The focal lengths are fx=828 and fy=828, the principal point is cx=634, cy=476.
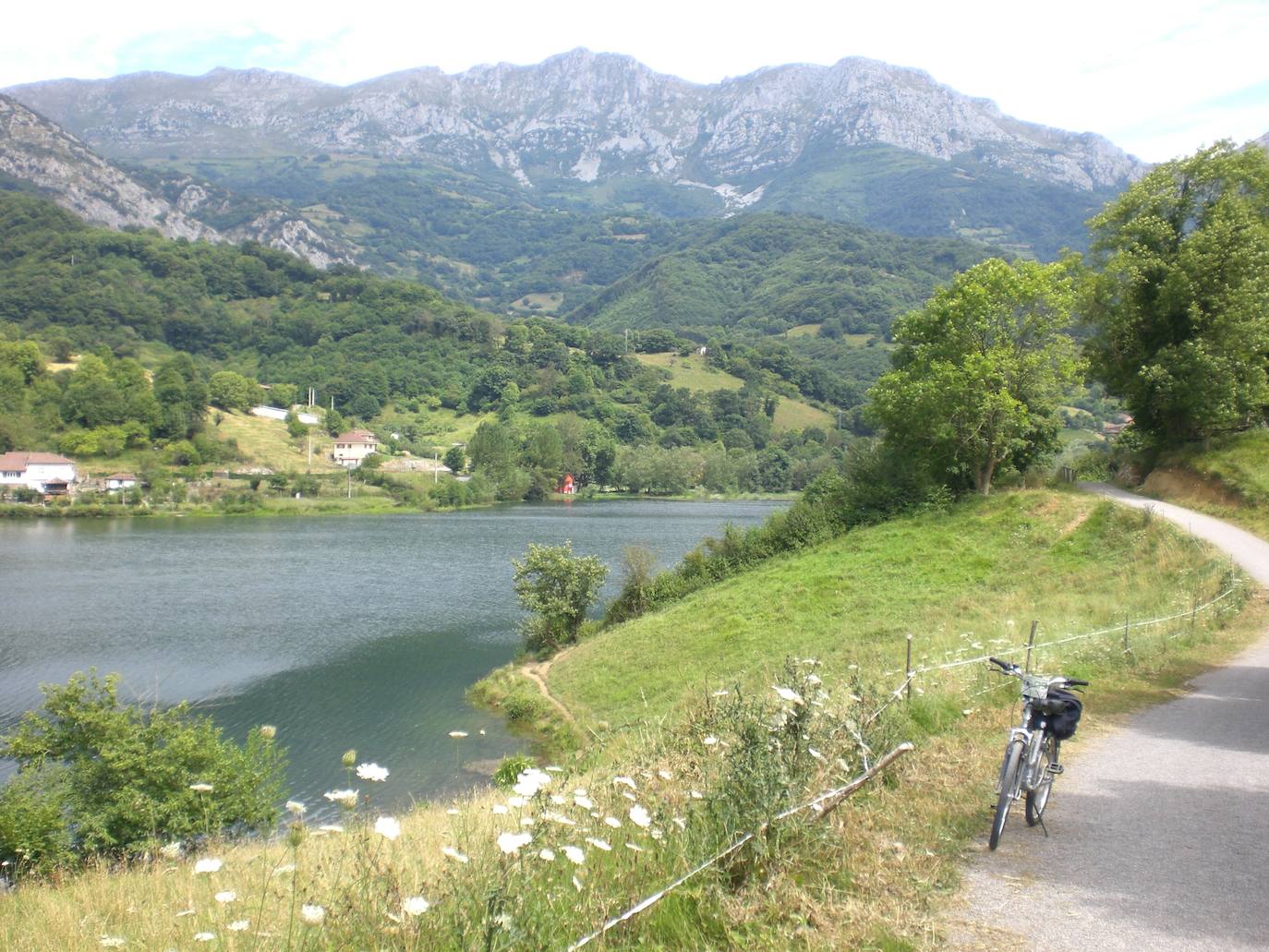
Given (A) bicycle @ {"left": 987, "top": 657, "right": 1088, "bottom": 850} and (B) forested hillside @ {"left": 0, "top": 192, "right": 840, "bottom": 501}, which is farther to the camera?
(B) forested hillside @ {"left": 0, "top": 192, "right": 840, "bottom": 501}

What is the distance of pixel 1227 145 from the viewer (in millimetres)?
23859

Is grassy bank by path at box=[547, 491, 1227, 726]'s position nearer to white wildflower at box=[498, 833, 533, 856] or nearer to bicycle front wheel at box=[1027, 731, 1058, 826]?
bicycle front wheel at box=[1027, 731, 1058, 826]

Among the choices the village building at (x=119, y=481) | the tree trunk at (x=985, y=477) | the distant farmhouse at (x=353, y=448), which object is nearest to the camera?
the tree trunk at (x=985, y=477)

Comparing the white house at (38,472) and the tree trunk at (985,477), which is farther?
the white house at (38,472)

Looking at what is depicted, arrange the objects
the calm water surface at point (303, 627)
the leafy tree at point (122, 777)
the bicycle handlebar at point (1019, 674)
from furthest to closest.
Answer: the calm water surface at point (303, 627)
the leafy tree at point (122, 777)
the bicycle handlebar at point (1019, 674)

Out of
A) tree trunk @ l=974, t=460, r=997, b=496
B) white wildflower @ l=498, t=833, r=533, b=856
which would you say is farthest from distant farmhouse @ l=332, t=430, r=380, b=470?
white wildflower @ l=498, t=833, r=533, b=856

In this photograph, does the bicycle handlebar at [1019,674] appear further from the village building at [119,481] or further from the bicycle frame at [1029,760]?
the village building at [119,481]

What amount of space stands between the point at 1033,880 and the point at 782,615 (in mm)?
19246

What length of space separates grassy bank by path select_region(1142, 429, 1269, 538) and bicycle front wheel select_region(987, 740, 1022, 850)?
58.7 ft

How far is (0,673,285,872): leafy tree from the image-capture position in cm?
1367

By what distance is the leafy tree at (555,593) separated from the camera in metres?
33.1

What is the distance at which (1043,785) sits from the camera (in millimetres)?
5840

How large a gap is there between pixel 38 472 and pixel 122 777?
99.9 metres

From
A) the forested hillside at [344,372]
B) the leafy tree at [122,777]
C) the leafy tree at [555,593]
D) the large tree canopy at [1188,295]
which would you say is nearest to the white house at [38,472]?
the forested hillside at [344,372]
